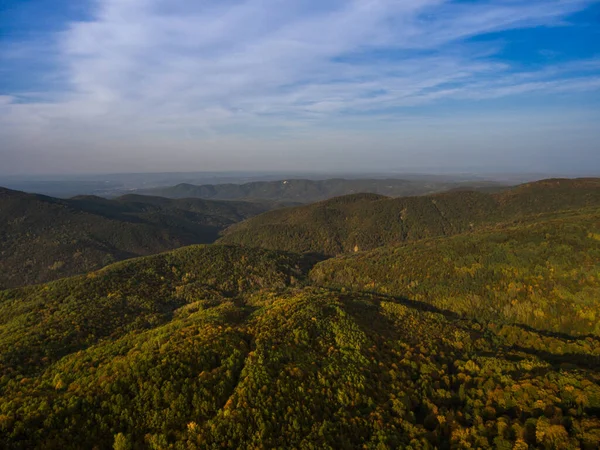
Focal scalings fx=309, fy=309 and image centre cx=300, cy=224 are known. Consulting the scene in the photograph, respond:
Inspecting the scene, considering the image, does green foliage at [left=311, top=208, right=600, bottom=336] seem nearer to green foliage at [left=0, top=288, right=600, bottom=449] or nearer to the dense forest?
the dense forest

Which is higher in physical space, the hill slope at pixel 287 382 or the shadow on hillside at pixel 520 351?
the hill slope at pixel 287 382

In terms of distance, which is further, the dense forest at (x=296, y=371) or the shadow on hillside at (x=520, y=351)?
the shadow on hillside at (x=520, y=351)

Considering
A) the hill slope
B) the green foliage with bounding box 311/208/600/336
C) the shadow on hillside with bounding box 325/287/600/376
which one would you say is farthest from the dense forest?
the green foliage with bounding box 311/208/600/336

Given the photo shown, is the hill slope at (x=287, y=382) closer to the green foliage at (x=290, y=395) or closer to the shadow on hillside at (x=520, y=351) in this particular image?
the green foliage at (x=290, y=395)

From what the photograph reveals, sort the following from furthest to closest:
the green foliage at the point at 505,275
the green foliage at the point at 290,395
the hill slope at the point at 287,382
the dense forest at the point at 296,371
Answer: the green foliage at the point at 505,275, the dense forest at the point at 296,371, the hill slope at the point at 287,382, the green foliage at the point at 290,395

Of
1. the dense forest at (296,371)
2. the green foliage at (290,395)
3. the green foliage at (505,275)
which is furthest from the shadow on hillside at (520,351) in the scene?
the green foliage at (505,275)

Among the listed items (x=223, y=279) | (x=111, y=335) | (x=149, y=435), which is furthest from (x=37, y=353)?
(x=223, y=279)

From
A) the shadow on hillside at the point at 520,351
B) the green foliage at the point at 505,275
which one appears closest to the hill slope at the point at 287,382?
the shadow on hillside at the point at 520,351

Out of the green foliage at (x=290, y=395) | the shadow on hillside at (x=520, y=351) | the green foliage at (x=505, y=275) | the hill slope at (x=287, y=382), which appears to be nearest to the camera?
the green foliage at (x=290, y=395)
